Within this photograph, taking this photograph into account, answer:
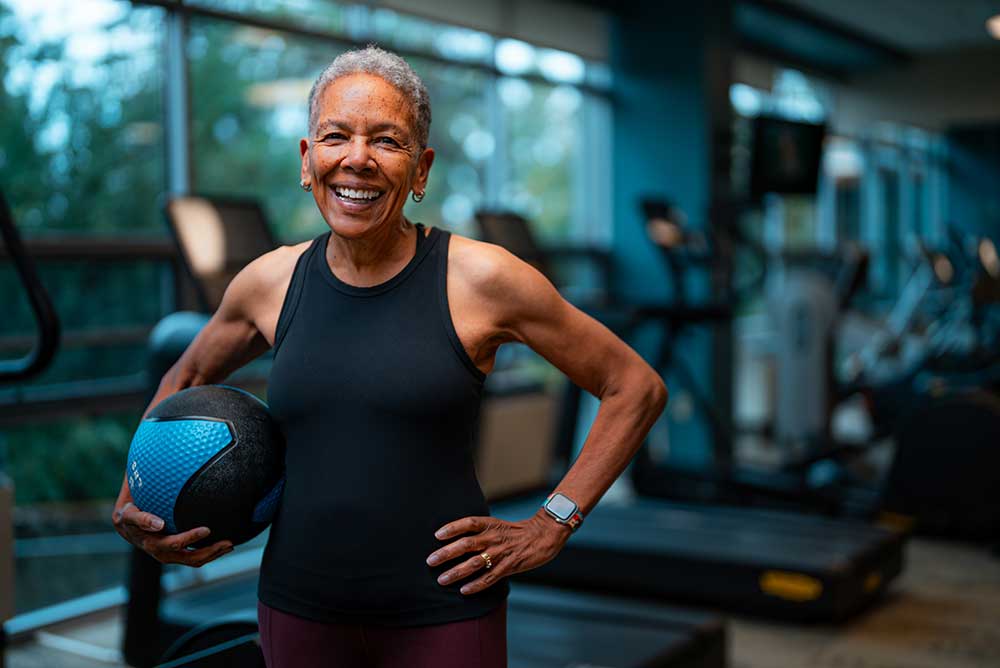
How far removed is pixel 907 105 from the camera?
12320 millimetres

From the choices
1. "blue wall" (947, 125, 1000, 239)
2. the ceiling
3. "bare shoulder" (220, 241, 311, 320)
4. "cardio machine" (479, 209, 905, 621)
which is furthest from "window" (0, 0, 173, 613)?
"blue wall" (947, 125, 1000, 239)

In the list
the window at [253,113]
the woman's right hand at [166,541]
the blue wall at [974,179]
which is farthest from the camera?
the blue wall at [974,179]

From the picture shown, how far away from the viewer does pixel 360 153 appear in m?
1.40

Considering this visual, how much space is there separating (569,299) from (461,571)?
4.88 meters

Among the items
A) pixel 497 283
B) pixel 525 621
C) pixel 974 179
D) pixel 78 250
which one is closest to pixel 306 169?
pixel 497 283

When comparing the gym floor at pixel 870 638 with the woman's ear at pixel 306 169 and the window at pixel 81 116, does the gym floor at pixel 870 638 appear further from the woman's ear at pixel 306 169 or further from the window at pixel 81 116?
the woman's ear at pixel 306 169

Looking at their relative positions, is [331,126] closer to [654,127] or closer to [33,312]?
[33,312]

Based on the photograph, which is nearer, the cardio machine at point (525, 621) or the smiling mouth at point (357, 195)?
the smiling mouth at point (357, 195)

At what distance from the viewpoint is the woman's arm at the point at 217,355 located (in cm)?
153

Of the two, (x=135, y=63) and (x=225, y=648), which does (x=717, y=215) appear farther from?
(x=225, y=648)

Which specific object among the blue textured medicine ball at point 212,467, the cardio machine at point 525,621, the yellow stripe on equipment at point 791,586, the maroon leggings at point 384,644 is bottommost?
the yellow stripe on equipment at point 791,586

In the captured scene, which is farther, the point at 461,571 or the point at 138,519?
the point at 138,519

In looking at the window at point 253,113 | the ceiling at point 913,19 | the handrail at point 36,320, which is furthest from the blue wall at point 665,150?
the handrail at point 36,320

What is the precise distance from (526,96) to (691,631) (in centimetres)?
458
